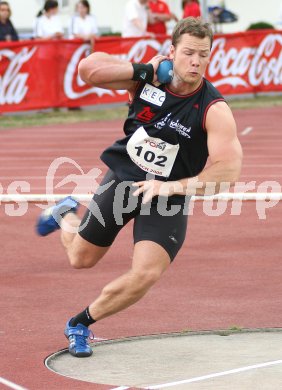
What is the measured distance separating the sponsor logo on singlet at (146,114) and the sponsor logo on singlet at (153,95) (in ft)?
0.18

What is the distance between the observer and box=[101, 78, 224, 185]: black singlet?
23.2 ft

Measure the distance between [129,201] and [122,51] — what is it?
16.0m

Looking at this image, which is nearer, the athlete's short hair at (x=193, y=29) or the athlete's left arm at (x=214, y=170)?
the athlete's left arm at (x=214, y=170)

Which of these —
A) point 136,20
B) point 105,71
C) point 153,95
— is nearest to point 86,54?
point 136,20

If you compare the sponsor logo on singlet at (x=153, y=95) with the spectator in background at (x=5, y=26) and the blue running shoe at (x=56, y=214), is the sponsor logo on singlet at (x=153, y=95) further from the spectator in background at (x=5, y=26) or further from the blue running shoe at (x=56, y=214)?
the spectator in background at (x=5, y=26)

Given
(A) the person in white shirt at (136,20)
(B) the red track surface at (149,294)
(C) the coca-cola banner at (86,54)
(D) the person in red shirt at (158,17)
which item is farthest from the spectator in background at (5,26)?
(B) the red track surface at (149,294)

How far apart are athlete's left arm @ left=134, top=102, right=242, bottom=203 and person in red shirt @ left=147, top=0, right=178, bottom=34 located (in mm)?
17243

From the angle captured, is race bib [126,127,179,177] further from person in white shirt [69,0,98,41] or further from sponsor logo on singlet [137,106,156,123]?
person in white shirt [69,0,98,41]

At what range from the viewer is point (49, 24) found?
22.9 meters

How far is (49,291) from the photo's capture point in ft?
29.7

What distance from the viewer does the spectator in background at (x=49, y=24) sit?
74.8ft

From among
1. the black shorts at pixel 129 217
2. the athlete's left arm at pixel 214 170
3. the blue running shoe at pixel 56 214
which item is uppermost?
the athlete's left arm at pixel 214 170

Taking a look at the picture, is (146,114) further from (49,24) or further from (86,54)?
(49,24)

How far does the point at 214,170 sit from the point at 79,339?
1.31 metres
